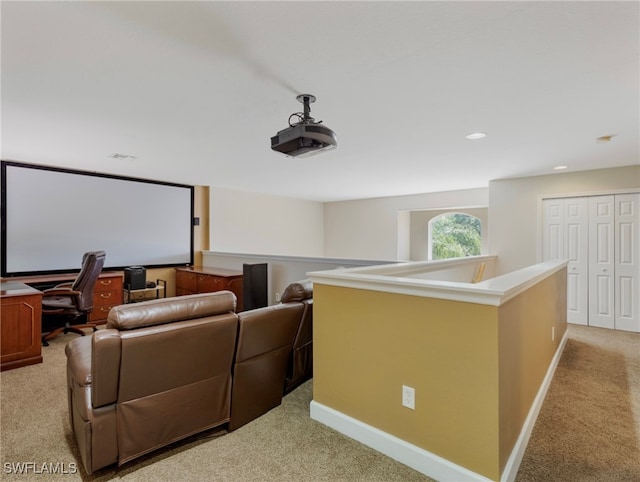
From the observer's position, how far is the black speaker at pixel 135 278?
199 inches

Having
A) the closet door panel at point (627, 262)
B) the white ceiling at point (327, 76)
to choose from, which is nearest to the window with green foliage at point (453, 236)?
the closet door panel at point (627, 262)

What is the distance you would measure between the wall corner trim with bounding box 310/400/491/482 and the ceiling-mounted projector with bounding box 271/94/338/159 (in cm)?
175

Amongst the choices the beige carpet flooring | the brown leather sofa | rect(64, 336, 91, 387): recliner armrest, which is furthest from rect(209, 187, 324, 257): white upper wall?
the brown leather sofa

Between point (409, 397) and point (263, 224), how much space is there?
242 inches

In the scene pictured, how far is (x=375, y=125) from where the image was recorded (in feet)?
9.96

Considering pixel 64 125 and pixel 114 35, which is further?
pixel 64 125

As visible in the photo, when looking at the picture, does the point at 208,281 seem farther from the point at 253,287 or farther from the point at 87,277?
the point at 87,277

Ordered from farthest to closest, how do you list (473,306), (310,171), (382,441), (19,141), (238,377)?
(310,171), (19,141), (238,377), (382,441), (473,306)

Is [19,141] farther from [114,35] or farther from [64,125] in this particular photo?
[114,35]

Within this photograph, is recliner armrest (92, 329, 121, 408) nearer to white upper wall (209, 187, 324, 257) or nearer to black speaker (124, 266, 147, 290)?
black speaker (124, 266, 147, 290)

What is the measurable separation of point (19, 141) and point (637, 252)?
7.60 meters

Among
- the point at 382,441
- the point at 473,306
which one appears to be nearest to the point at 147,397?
the point at 382,441

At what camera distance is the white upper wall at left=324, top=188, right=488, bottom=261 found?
7188 mm

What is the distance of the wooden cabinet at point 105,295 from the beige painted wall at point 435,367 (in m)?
3.90
